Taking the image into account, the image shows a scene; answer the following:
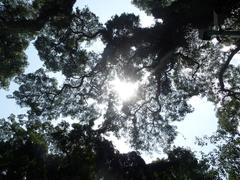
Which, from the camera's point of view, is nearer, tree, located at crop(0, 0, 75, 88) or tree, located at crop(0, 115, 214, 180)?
tree, located at crop(0, 115, 214, 180)

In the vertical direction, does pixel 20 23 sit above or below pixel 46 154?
above

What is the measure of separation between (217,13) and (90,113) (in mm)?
18839

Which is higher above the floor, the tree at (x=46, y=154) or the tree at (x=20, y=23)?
the tree at (x=20, y=23)

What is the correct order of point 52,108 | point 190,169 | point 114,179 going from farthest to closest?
point 190,169 < point 114,179 < point 52,108

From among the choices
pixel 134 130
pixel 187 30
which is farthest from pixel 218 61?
pixel 134 130

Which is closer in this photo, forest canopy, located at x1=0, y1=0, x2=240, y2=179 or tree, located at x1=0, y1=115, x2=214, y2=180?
tree, located at x1=0, y1=115, x2=214, y2=180

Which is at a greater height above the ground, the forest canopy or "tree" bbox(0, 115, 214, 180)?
the forest canopy

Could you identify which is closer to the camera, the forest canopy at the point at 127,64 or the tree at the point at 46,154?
the tree at the point at 46,154

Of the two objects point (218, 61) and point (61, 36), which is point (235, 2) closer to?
point (218, 61)

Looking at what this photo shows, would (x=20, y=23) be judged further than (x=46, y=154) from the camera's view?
Yes

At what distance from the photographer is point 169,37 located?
24.8m

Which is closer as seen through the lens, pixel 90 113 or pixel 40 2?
pixel 40 2

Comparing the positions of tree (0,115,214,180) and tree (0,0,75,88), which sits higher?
tree (0,0,75,88)

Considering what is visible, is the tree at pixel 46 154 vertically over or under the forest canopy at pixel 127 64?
under
